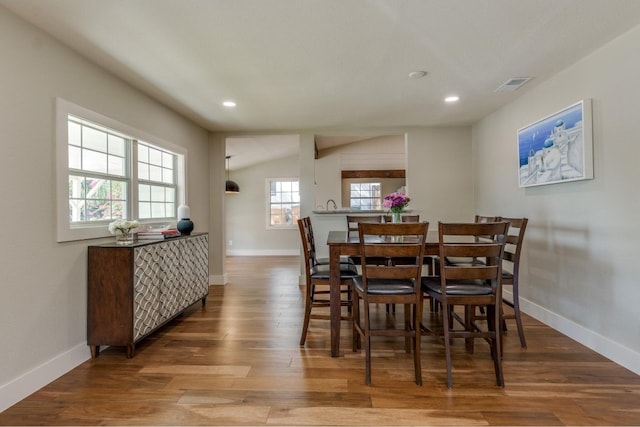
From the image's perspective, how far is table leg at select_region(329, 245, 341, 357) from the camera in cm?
241

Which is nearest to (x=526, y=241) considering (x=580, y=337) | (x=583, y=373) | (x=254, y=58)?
(x=580, y=337)

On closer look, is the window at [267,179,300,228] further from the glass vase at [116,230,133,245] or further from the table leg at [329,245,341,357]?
the table leg at [329,245,341,357]

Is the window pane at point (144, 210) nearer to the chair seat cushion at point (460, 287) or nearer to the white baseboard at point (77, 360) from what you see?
the white baseboard at point (77, 360)

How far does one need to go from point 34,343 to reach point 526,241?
13.7 feet

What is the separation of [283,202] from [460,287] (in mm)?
6508

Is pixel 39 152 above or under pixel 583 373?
above

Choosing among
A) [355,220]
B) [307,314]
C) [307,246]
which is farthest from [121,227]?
[355,220]

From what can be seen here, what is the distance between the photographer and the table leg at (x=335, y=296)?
2.41 m

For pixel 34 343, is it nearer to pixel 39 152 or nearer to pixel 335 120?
pixel 39 152

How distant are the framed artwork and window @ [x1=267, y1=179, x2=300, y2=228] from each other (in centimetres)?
563

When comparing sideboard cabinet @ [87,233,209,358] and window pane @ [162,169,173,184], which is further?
window pane @ [162,169,173,184]

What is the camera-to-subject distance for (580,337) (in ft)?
8.53

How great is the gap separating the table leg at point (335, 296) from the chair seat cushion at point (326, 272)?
197 mm

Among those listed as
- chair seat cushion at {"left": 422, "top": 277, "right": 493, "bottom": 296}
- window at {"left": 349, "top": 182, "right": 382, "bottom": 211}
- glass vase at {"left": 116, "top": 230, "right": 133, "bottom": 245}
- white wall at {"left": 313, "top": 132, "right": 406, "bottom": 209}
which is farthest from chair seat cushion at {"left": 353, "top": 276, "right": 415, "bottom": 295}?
window at {"left": 349, "top": 182, "right": 382, "bottom": 211}
